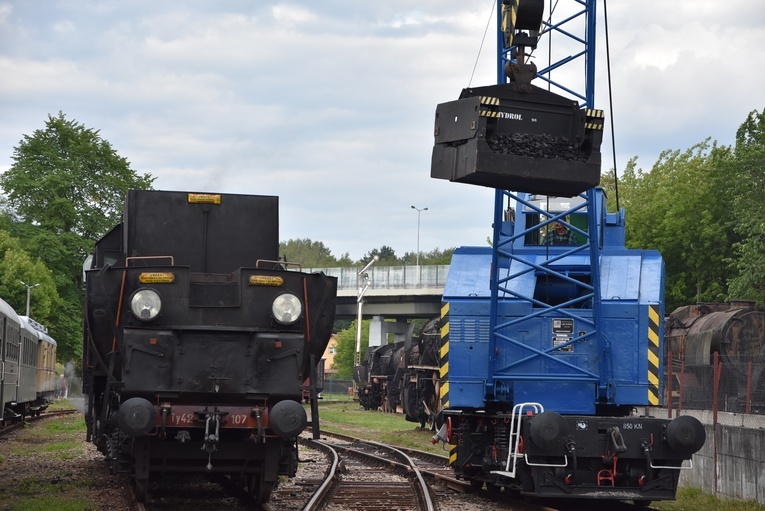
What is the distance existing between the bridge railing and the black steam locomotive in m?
50.8

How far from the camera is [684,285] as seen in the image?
53406 mm

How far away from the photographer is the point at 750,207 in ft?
147

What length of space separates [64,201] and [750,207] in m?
32.7

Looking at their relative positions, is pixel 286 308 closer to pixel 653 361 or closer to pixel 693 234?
pixel 653 361

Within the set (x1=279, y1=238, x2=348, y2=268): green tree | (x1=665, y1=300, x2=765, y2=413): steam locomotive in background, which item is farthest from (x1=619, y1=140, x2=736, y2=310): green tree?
(x1=279, y1=238, x2=348, y2=268): green tree

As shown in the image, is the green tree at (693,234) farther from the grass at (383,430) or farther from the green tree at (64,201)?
the green tree at (64,201)

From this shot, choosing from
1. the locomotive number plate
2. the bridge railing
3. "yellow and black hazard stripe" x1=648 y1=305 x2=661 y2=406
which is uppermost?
the bridge railing

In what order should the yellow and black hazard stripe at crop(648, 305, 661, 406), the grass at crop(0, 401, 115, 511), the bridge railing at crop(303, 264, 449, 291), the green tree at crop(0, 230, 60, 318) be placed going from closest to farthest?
the grass at crop(0, 401, 115, 511) < the yellow and black hazard stripe at crop(648, 305, 661, 406) < the green tree at crop(0, 230, 60, 318) < the bridge railing at crop(303, 264, 449, 291)

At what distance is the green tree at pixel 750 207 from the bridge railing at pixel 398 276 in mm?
17723

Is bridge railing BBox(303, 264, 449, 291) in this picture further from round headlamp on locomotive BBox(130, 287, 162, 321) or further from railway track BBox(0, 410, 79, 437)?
round headlamp on locomotive BBox(130, 287, 162, 321)

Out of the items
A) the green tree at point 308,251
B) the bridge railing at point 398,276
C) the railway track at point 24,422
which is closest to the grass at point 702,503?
the railway track at point 24,422

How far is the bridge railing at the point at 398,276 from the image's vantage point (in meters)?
63.1

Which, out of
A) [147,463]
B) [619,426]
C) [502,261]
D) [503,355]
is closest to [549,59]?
[502,261]

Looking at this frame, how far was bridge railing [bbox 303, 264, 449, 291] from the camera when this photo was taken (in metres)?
63.1
